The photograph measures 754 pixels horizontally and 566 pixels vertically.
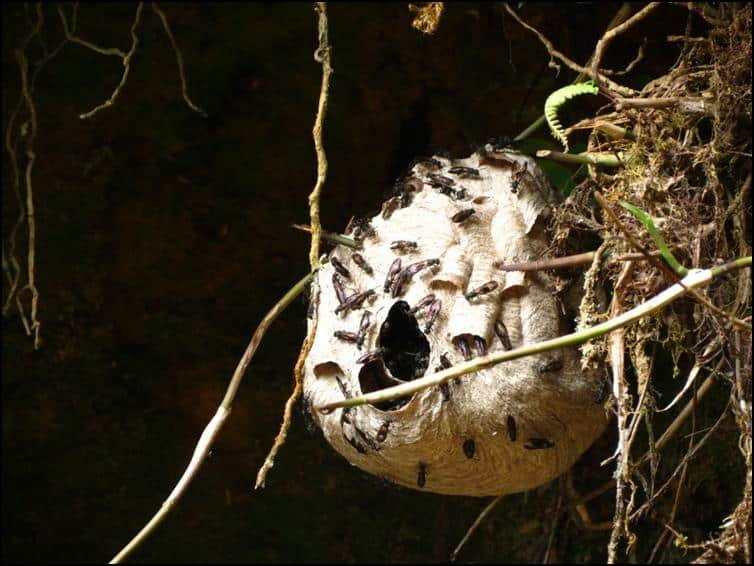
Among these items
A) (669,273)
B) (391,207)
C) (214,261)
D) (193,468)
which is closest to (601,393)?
(669,273)

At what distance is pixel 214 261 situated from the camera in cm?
221

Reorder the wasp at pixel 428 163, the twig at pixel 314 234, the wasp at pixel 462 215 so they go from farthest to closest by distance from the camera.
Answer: the wasp at pixel 428 163 < the wasp at pixel 462 215 < the twig at pixel 314 234

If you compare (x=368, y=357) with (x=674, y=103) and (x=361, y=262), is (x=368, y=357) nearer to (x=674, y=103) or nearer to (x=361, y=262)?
(x=361, y=262)

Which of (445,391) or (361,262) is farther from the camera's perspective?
(361,262)

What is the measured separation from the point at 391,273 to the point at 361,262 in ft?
0.20

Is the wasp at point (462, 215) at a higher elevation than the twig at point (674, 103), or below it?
below

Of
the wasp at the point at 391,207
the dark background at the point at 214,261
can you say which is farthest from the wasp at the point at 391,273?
Answer: the dark background at the point at 214,261

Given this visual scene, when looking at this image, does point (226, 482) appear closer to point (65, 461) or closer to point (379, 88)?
point (65, 461)

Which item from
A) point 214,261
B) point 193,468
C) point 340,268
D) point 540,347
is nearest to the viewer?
point 540,347

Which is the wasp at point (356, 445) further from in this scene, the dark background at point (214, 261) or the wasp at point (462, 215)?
the dark background at point (214, 261)

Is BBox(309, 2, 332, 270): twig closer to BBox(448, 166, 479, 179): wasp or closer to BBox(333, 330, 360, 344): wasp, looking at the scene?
BBox(333, 330, 360, 344): wasp

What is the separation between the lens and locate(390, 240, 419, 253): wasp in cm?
126

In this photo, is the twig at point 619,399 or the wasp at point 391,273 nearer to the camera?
the twig at point 619,399

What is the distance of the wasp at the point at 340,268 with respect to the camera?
4.28 feet
